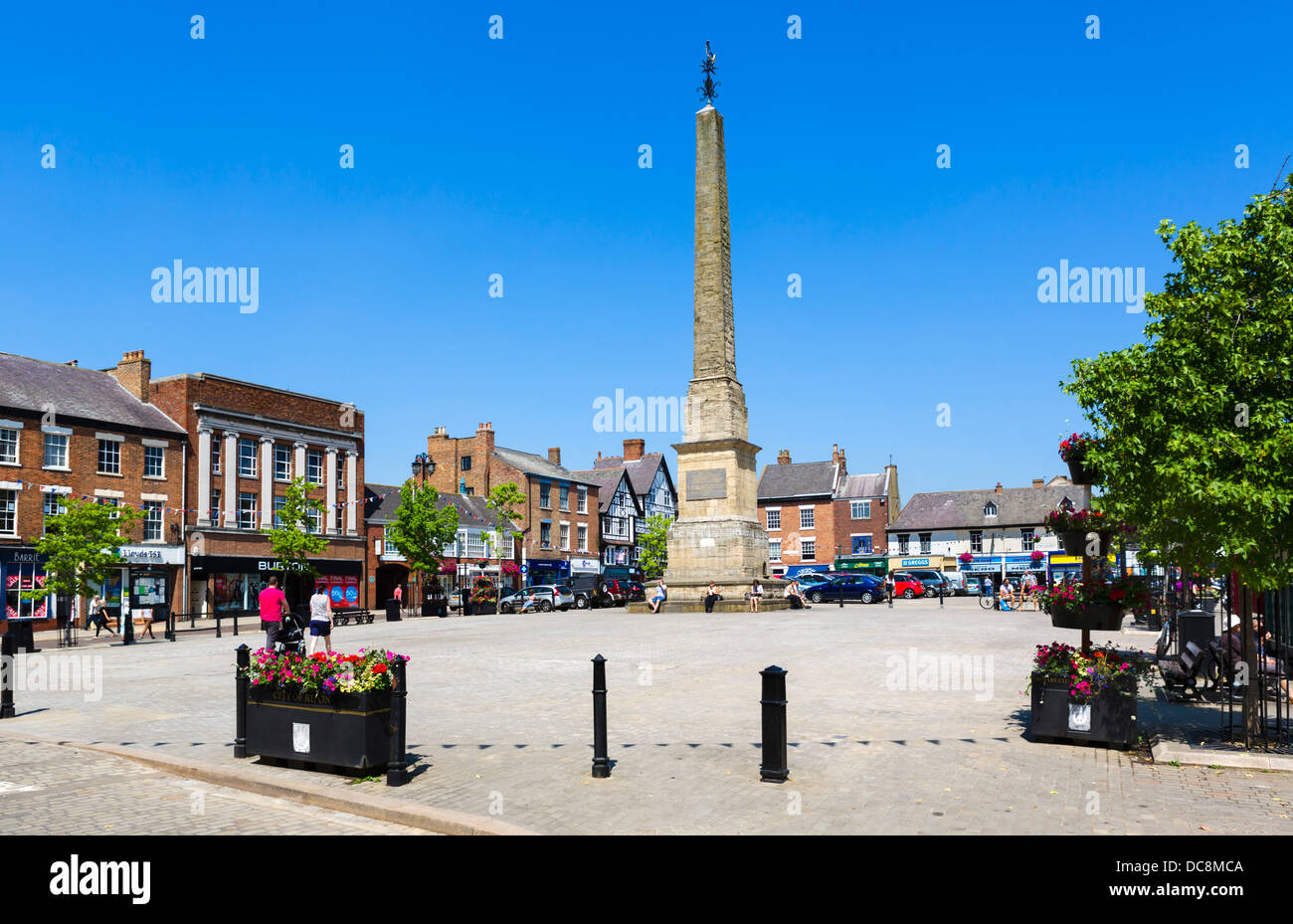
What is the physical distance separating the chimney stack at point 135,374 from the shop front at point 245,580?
27.7ft

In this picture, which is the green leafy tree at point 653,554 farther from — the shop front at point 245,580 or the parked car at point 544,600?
the shop front at point 245,580

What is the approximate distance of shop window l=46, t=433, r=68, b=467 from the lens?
36844 mm

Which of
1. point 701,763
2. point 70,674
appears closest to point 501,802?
point 701,763

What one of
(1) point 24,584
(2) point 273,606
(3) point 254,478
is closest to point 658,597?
(2) point 273,606

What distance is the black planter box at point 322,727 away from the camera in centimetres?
812

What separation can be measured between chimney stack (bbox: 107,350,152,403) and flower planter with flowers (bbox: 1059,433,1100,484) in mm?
43364

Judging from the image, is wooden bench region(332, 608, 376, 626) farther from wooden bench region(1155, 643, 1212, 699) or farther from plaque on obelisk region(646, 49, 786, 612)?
Result: wooden bench region(1155, 643, 1212, 699)

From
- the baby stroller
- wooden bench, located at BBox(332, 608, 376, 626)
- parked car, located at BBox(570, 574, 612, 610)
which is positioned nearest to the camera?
the baby stroller

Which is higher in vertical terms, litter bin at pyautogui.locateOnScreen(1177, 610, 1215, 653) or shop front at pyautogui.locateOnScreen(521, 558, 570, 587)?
litter bin at pyautogui.locateOnScreen(1177, 610, 1215, 653)

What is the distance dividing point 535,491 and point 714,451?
30.3 metres

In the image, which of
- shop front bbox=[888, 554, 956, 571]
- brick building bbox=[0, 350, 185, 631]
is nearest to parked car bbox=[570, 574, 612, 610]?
brick building bbox=[0, 350, 185, 631]

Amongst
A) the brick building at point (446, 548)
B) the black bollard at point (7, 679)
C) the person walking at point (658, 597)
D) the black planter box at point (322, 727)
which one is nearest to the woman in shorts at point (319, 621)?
the black bollard at point (7, 679)

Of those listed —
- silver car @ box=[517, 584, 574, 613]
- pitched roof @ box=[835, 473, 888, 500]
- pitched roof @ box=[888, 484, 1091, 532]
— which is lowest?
silver car @ box=[517, 584, 574, 613]
